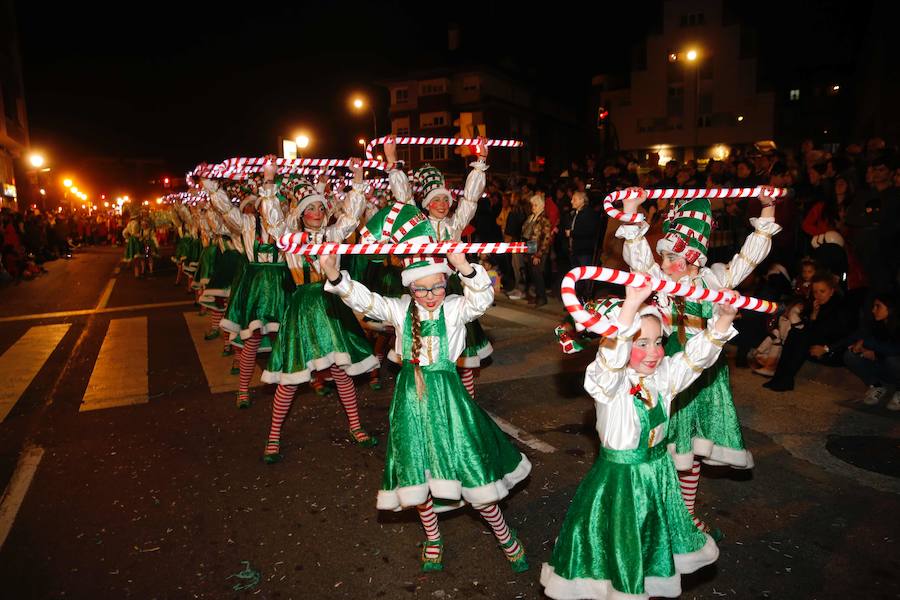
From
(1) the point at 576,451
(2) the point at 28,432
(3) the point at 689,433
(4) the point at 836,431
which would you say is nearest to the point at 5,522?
(2) the point at 28,432

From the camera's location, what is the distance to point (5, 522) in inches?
186

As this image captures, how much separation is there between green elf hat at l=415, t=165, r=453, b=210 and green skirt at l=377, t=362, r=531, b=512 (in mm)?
3378

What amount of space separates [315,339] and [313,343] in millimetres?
41

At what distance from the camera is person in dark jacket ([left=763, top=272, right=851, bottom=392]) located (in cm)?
737

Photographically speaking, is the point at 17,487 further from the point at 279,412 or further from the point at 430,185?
the point at 430,185

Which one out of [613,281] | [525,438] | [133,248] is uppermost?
[613,281]

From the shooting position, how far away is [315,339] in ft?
19.2

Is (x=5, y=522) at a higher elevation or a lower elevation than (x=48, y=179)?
lower

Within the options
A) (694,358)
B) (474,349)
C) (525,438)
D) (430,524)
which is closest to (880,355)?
(525,438)

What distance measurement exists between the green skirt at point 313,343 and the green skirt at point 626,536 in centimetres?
322

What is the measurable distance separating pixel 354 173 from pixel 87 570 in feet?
13.6

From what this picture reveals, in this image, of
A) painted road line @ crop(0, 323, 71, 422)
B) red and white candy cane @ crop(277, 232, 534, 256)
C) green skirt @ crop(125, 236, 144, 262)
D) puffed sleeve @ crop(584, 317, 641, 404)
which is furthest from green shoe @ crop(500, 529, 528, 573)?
green skirt @ crop(125, 236, 144, 262)

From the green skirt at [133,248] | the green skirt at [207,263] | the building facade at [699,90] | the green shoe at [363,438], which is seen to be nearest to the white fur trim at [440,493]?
the green shoe at [363,438]

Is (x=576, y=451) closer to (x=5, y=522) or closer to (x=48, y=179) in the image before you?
(x=5, y=522)
